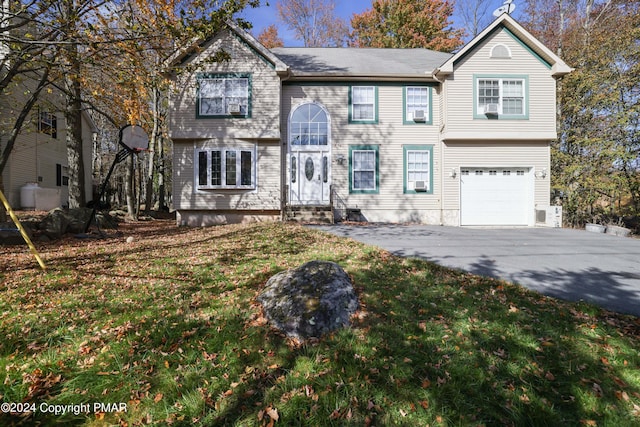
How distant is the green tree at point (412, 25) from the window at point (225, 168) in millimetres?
17660

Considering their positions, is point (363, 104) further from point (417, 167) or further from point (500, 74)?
point (500, 74)

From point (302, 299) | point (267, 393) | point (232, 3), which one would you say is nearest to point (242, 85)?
point (232, 3)

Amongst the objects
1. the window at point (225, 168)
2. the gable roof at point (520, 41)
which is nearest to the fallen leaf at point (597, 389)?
the window at point (225, 168)

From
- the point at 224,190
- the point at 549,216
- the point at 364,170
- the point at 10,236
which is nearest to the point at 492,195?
the point at 549,216

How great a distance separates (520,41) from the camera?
11.5 meters

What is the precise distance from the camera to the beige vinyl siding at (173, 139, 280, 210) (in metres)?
11.5

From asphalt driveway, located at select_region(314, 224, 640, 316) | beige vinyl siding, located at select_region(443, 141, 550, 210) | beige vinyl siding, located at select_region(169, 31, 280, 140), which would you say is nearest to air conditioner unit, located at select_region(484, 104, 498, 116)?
beige vinyl siding, located at select_region(443, 141, 550, 210)

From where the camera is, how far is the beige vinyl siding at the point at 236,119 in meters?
11.3

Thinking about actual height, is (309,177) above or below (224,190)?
above

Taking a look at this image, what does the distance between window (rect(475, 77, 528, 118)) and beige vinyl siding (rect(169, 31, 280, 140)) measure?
25.8 feet

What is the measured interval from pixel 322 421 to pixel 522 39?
1474cm

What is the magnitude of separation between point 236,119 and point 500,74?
10.4 m

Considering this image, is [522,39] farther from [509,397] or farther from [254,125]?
[509,397]

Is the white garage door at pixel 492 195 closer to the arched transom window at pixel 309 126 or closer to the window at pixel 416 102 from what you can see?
the window at pixel 416 102
